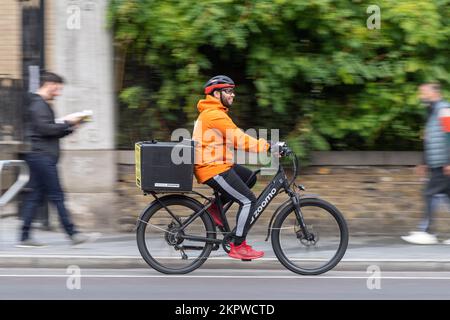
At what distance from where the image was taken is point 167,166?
7.88 metres

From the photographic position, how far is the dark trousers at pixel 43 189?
9133 mm

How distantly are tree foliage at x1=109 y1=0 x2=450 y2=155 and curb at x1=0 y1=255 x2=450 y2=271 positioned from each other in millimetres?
2198

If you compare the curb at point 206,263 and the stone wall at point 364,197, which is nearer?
the curb at point 206,263

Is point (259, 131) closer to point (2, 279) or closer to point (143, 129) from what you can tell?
point (143, 129)

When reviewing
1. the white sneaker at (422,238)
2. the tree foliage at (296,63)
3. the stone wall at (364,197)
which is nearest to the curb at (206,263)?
the white sneaker at (422,238)

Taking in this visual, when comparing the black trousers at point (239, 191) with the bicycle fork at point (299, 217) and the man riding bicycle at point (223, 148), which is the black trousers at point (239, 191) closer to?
the man riding bicycle at point (223, 148)

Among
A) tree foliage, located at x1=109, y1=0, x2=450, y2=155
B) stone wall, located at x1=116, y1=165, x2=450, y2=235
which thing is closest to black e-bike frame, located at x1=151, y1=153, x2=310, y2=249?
stone wall, located at x1=116, y1=165, x2=450, y2=235

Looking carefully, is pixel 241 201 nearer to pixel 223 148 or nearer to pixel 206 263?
pixel 223 148

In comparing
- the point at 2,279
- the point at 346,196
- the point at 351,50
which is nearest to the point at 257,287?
the point at 2,279

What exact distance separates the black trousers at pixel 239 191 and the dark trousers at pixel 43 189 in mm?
2082

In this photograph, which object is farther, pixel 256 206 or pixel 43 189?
pixel 43 189

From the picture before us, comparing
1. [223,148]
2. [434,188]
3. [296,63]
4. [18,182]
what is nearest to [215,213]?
[223,148]

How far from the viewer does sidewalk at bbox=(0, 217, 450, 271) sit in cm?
869

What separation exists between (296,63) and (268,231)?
2966 mm
